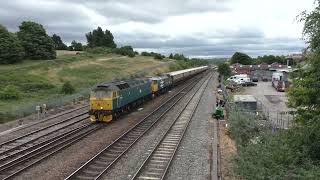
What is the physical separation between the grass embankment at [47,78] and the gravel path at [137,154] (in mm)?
12276

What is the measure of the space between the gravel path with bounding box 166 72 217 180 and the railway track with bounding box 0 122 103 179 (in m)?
6.04

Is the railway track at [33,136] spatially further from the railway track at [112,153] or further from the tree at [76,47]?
the tree at [76,47]

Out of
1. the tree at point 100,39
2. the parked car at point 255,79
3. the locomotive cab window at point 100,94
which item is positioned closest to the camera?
the locomotive cab window at point 100,94

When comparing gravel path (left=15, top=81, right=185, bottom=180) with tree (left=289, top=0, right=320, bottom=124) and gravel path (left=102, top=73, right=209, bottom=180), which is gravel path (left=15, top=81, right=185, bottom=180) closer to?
gravel path (left=102, top=73, right=209, bottom=180)

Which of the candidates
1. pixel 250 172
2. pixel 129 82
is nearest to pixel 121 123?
pixel 129 82

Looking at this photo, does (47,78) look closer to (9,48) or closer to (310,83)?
(9,48)

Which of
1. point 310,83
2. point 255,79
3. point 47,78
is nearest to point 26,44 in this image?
point 47,78

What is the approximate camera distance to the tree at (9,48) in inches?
2938

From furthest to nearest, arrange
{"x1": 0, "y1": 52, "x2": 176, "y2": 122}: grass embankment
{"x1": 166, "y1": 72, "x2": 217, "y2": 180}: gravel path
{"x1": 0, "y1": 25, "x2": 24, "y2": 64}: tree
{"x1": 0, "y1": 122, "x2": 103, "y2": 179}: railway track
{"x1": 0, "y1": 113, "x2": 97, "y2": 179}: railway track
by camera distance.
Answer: {"x1": 0, "y1": 25, "x2": 24, "y2": 64}: tree, {"x1": 0, "y1": 52, "x2": 176, "y2": 122}: grass embankment, {"x1": 0, "y1": 113, "x2": 97, "y2": 179}: railway track, {"x1": 0, "y1": 122, "x2": 103, "y2": 179}: railway track, {"x1": 166, "y1": 72, "x2": 217, "y2": 180}: gravel path

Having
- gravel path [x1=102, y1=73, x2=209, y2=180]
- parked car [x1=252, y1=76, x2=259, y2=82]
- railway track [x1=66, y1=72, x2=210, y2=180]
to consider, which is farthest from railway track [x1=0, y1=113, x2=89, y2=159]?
parked car [x1=252, y1=76, x2=259, y2=82]

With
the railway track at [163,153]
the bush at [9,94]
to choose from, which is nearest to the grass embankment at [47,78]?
the bush at [9,94]

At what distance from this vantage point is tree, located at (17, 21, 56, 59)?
85000mm

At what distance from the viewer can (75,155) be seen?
73.5 ft

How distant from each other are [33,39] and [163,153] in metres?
67.9
